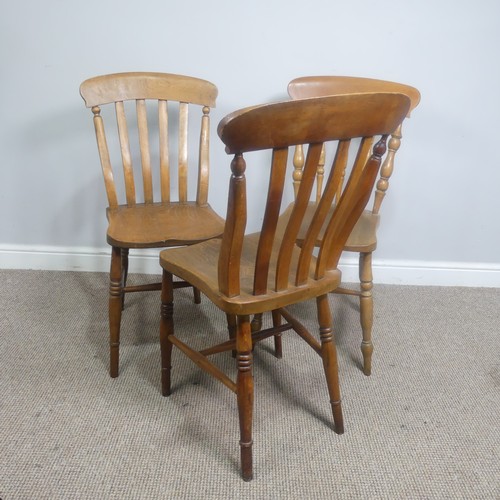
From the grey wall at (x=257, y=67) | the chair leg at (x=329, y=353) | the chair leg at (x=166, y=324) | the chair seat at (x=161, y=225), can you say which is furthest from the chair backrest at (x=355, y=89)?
the chair leg at (x=166, y=324)

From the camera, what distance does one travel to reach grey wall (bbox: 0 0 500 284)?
194cm

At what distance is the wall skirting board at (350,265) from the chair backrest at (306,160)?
118 centimetres

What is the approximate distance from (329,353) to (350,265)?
1.03 m

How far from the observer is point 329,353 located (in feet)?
4.50

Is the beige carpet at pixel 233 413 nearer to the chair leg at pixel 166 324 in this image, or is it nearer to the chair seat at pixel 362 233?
the chair leg at pixel 166 324

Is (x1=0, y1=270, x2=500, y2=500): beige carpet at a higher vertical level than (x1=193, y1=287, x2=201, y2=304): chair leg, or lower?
higher

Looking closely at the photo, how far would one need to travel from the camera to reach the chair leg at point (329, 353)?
1356mm

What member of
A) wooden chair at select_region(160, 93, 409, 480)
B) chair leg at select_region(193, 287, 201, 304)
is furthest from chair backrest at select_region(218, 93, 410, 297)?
chair leg at select_region(193, 287, 201, 304)

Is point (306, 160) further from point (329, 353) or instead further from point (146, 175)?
point (146, 175)

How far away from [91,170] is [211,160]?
20.8 inches

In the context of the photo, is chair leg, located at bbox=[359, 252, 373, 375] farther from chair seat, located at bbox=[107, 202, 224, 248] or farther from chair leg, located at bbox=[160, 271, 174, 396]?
chair leg, located at bbox=[160, 271, 174, 396]

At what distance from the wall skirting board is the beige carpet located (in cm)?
29

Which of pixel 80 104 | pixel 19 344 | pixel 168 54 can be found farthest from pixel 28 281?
pixel 168 54

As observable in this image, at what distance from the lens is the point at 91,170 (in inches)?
86.6
